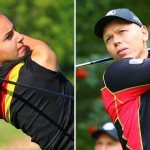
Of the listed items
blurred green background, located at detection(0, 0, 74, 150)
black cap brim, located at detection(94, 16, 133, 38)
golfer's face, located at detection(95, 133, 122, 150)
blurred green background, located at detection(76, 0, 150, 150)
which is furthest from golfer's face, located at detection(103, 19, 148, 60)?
blurred green background, located at detection(0, 0, 74, 150)

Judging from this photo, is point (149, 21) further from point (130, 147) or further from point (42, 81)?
point (130, 147)

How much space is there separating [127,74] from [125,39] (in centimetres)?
20

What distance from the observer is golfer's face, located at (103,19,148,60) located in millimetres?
2504

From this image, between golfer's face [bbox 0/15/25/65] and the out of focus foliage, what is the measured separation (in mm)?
5903

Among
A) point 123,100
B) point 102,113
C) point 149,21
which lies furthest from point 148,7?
point 123,100

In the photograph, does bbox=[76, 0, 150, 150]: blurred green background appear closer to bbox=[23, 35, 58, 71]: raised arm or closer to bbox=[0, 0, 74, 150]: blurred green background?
bbox=[0, 0, 74, 150]: blurred green background

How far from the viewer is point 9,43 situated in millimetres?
2904

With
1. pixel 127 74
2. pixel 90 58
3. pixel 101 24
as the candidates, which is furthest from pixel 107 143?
pixel 90 58

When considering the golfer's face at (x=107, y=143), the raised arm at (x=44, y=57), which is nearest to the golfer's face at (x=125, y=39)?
the raised arm at (x=44, y=57)

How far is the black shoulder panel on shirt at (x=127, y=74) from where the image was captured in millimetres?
2326

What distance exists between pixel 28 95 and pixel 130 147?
0.79 m

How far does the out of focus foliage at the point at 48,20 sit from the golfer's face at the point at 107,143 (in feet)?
15.1

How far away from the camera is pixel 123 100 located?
2430 millimetres

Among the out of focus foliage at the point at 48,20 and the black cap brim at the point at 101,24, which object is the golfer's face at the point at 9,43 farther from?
the out of focus foliage at the point at 48,20
